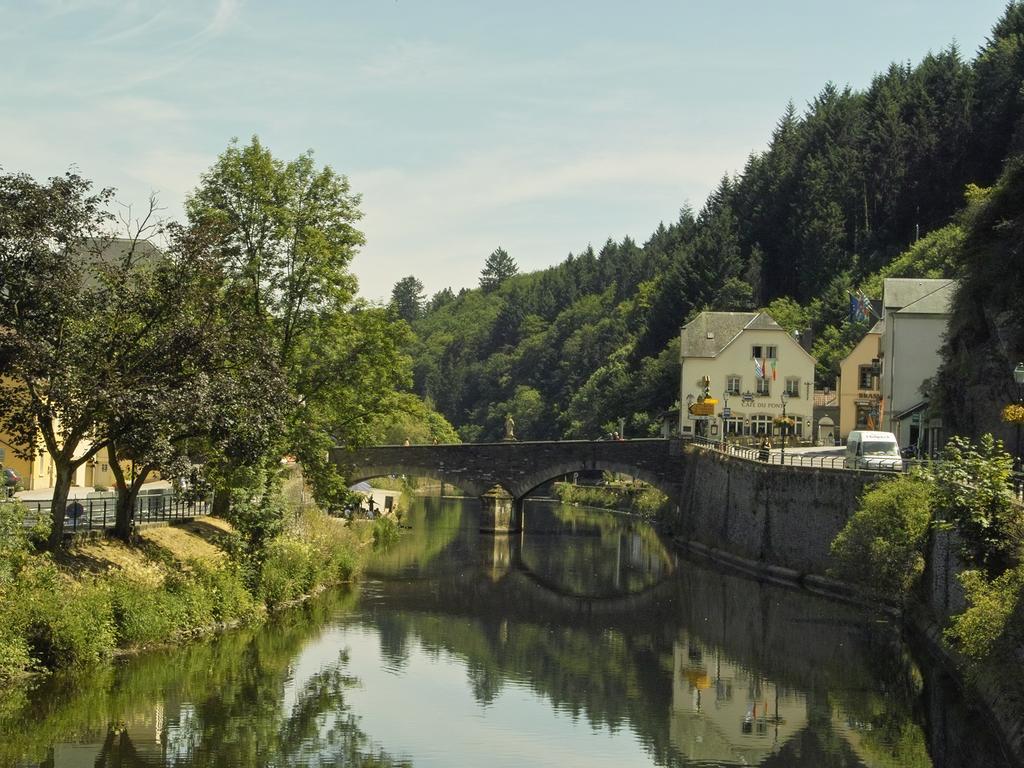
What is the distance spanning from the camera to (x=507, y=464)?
2800 inches

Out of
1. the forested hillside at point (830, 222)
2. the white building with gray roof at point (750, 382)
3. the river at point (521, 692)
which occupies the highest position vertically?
the forested hillside at point (830, 222)

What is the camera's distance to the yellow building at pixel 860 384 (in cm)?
7981

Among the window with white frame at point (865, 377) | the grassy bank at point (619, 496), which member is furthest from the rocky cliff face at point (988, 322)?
the grassy bank at point (619, 496)

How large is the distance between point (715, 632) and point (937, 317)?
28.1 meters

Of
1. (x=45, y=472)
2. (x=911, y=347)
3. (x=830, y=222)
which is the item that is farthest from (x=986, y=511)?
(x=830, y=222)

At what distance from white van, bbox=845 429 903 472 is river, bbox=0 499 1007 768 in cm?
517

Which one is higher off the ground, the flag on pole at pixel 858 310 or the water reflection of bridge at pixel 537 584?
the flag on pole at pixel 858 310

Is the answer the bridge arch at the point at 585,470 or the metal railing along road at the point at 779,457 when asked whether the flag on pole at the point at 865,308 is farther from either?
the bridge arch at the point at 585,470

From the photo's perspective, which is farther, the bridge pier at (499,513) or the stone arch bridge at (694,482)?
the bridge pier at (499,513)

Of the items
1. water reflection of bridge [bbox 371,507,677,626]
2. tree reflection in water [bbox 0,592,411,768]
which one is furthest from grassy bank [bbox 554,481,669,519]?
tree reflection in water [bbox 0,592,411,768]

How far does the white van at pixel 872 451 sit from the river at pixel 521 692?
5.17m

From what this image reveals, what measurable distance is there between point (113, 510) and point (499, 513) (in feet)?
98.6

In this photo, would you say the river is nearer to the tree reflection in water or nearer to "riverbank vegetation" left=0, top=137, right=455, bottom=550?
the tree reflection in water

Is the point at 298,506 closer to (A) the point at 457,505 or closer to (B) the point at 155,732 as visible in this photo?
(B) the point at 155,732
